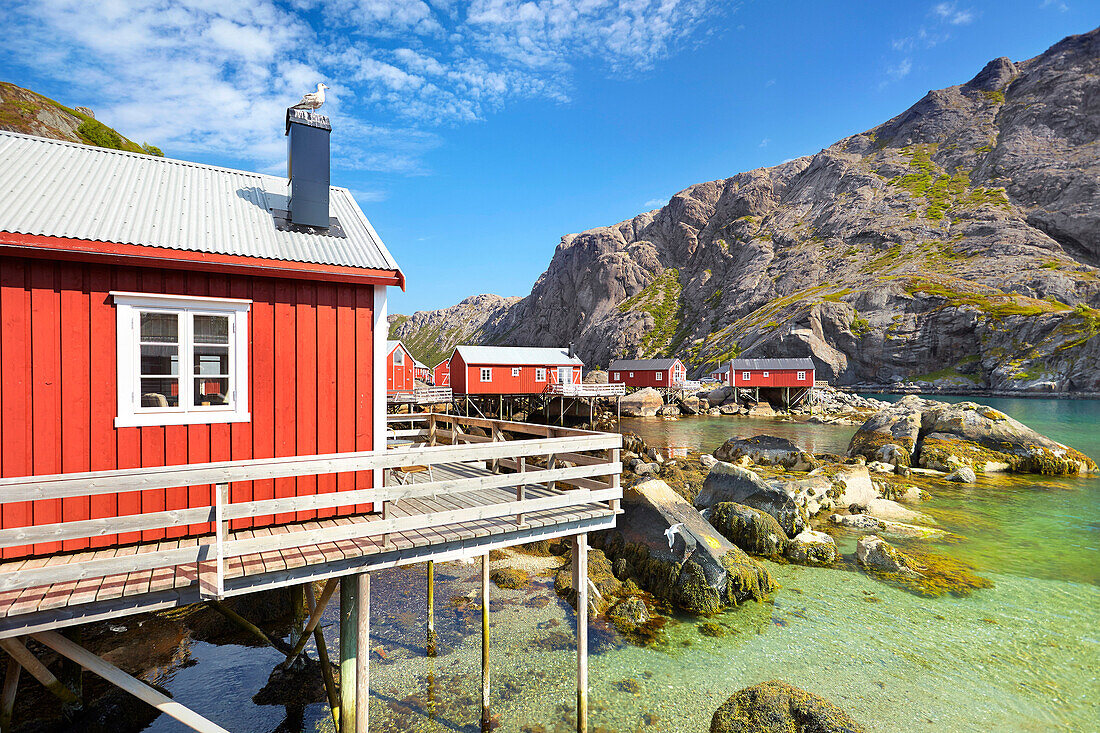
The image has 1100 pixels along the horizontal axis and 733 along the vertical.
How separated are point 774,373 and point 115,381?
74.5 m

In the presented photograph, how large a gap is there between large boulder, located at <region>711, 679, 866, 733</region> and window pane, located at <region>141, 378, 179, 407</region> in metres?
9.57

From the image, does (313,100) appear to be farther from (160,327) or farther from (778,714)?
(778,714)

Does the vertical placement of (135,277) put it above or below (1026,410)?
above

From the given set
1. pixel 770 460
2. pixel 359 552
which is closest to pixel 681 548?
pixel 359 552

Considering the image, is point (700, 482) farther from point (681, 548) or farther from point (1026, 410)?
point (1026, 410)

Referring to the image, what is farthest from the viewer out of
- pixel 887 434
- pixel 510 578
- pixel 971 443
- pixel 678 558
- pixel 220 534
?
pixel 887 434

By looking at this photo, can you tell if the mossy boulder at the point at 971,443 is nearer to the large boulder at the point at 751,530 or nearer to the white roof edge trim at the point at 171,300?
the large boulder at the point at 751,530

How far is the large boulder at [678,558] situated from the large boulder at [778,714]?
432 cm

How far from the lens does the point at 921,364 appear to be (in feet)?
299

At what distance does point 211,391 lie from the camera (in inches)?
283

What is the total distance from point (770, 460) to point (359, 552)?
2893 centimetres

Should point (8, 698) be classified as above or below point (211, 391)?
below

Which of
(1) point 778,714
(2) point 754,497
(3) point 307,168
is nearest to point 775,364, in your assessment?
(2) point 754,497

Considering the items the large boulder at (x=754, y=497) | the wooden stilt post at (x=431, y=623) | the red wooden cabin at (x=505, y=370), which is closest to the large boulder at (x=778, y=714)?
the wooden stilt post at (x=431, y=623)
